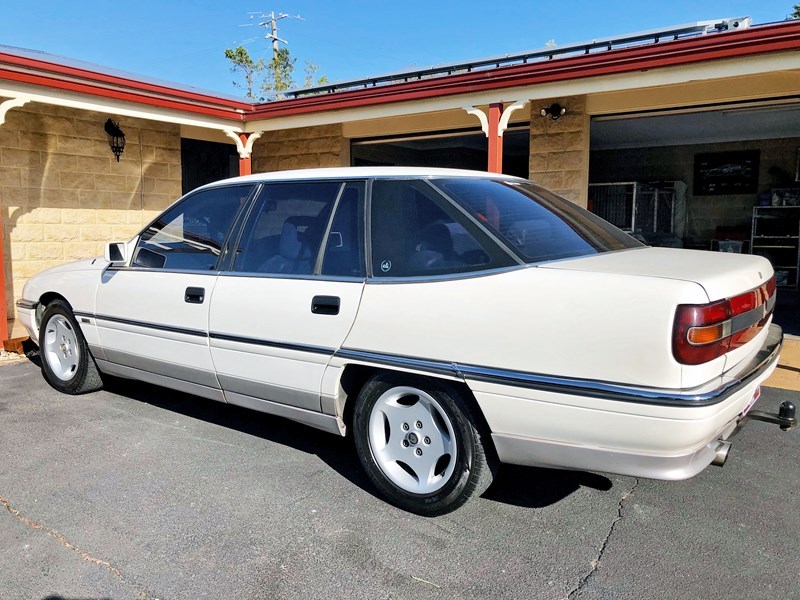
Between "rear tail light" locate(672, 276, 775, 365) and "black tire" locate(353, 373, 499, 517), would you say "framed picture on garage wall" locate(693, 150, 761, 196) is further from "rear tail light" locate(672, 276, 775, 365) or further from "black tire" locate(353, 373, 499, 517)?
"black tire" locate(353, 373, 499, 517)

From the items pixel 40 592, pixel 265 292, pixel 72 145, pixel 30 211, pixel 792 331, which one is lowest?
pixel 40 592

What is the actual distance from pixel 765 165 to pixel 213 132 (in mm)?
11046

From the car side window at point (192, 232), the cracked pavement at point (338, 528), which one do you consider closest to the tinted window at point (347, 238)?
the car side window at point (192, 232)

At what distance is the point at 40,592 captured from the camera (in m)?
2.50

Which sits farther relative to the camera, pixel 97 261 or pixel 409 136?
pixel 409 136

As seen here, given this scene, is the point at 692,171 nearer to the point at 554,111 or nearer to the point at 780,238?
the point at 780,238

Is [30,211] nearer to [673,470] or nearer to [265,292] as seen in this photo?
[265,292]

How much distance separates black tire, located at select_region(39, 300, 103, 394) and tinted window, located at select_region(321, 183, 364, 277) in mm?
2472

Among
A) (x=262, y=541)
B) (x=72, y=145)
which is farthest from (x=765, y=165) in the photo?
(x=262, y=541)

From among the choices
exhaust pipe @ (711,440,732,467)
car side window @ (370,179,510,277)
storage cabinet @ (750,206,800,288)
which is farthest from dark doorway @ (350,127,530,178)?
exhaust pipe @ (711,440,732,467)

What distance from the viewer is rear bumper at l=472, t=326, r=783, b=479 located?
2393 mm

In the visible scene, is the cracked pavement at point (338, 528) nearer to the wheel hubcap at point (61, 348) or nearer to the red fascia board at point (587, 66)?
the wheel hubcap at point (61, 348)

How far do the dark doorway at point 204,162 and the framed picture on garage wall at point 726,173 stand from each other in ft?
32.5

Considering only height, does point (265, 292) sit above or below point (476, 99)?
below
